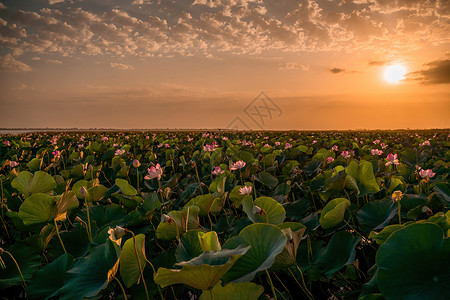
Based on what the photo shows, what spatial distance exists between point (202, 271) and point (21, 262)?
1.01 meters

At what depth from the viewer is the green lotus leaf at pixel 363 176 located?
1.73m

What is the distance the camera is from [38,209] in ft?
4.62

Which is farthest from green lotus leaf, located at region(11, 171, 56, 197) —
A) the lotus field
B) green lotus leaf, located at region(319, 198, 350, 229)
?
green lotus leaf, located at region(319, 198, 350, 229)

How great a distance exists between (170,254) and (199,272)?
517 millimetres

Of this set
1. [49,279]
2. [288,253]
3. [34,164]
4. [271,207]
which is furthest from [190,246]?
[34,164]

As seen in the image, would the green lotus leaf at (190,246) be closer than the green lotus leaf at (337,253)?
Yes

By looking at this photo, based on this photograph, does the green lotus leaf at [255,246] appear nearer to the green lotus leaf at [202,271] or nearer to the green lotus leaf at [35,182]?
the green lotus leaf at [202,271]

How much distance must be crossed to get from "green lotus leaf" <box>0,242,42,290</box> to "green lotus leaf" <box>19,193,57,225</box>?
14 cm

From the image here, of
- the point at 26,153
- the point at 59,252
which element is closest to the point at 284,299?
the point at 59,252

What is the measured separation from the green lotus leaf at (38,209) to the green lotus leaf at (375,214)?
1316mm

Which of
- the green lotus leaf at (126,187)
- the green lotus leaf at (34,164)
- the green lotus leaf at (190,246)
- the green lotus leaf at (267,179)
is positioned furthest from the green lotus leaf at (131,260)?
the green lotus leaf at (34,164)

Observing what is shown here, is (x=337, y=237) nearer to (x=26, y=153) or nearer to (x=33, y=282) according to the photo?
(x=33, y=282)

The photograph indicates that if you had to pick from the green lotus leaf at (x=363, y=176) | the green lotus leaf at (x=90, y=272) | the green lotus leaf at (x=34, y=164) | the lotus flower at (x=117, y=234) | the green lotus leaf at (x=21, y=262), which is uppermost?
the green lotus leaf at (x=363, y=176)

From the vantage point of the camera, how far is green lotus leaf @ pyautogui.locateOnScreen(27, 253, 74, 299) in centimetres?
110
